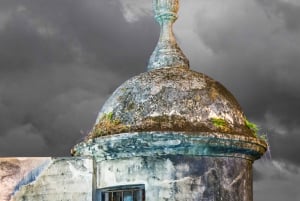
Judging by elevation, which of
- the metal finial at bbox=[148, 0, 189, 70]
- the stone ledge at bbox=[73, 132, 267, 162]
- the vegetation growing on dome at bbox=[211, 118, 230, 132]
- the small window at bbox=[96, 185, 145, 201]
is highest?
the metal finial at bbox=[148, 0, 189, 70]

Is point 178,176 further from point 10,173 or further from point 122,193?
point 10,173

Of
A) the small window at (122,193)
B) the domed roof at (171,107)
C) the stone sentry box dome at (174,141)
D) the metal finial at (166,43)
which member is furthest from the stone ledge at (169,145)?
the metal finial at (166,43)

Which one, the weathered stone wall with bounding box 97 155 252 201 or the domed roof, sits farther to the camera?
the domed roof

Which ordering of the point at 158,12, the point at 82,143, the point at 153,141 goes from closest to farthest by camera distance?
the point at 153,141, the point at 82,143, the point at 158,12

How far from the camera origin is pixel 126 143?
886 centimetres

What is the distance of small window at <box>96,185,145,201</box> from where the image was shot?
8.80 meters

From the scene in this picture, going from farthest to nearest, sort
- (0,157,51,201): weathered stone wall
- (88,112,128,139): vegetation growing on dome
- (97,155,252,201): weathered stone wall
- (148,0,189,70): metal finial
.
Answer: (148,0,189,70): metal finial → (0,157,51,201): weathered stone wall → (88,112,128,139): vegetation growing on dome → (97,155,252,201): weathered stone wall

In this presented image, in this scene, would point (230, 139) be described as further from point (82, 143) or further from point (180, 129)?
point (82, 143)

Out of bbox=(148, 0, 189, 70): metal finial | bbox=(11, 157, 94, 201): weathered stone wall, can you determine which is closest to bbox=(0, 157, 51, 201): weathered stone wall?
bbox=(11, 157, 94, 201): weathered stone wall

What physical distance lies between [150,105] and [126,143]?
686mm

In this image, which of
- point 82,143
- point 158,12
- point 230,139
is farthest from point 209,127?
point 158,12

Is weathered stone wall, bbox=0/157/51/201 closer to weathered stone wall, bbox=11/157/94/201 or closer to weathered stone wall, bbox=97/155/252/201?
weathered stone wall, bbox=11/157/94/201

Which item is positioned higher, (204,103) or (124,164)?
(204,103)

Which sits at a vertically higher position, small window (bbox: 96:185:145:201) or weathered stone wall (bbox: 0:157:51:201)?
weathered stone wall (bbox: 0:157:51:201)
